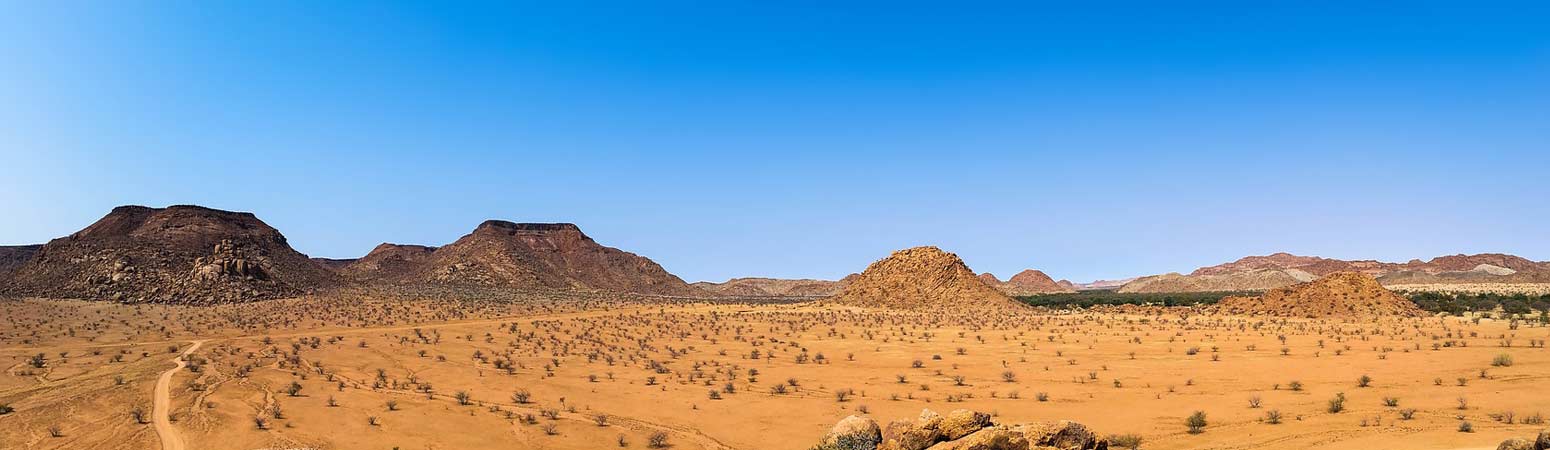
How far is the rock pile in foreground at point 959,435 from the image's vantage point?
7891 millimetres

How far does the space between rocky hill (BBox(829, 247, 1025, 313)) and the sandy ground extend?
20995 millimetres

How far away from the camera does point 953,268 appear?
5891 centimetres

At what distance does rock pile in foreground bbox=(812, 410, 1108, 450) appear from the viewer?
789cm

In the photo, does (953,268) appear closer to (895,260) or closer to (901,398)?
(895,260)

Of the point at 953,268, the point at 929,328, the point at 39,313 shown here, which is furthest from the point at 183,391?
the point at 953,268

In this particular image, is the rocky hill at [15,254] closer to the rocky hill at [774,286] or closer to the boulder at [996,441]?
the rocky hill at [774,286]

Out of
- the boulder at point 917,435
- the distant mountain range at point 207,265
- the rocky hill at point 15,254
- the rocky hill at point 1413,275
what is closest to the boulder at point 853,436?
the boulder at point 917,435

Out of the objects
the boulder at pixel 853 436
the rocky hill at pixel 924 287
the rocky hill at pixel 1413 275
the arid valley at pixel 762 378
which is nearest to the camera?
the boulder at pixel 853 436

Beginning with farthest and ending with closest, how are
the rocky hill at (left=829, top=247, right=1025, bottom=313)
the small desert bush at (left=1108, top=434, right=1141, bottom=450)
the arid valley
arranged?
the rocky hill at (left=829, top=247, right=1025, bottom=313) → the arid valley → the small desert bush at (left=1108, top=434, right=1141, bottom=450)

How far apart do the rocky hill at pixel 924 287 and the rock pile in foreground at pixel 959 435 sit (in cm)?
4082

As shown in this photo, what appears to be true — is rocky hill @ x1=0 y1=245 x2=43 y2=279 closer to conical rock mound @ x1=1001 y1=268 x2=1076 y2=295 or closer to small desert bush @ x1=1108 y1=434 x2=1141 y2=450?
small desert bush @ x1=1108 y1=434 x2=1141 y2=450

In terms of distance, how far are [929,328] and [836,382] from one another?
15.9m

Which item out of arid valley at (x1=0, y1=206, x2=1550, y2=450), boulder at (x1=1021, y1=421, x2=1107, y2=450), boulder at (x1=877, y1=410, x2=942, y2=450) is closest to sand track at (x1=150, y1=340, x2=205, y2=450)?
arid valley at (x1=0, y1=206, x2=1550, y2=450)

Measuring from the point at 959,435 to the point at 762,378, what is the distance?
11.2 meters
